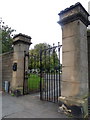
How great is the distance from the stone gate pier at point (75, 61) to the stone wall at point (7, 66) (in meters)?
4.45

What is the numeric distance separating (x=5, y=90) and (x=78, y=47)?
565 cm

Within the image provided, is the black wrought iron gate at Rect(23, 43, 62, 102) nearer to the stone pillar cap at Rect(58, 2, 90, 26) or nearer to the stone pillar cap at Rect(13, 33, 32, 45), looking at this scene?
the stone pillar cap at Rect(13, 33, 32, 45)

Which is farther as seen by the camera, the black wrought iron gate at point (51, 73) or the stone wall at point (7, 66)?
the stone wall at point (7, 66)

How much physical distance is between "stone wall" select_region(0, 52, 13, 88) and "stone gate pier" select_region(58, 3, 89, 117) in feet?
14.6

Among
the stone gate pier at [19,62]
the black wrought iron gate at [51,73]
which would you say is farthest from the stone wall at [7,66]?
the black wrought iron gate at [51,73]

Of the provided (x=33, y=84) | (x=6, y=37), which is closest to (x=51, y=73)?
(x=33, y=84)

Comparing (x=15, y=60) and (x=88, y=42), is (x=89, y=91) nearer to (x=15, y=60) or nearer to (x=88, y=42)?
(x=88, y=42)

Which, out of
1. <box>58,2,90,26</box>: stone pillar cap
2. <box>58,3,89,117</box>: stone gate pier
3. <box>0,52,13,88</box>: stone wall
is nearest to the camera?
<box>58,3,89,117</box>: stone gate pier

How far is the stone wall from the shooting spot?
820cm

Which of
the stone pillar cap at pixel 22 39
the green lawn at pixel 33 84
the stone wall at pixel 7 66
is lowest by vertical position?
the green lawn at pixel 33 84

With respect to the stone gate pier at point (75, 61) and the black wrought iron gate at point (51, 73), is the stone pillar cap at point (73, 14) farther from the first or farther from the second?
the black wrought iron gate at point (51, 73)

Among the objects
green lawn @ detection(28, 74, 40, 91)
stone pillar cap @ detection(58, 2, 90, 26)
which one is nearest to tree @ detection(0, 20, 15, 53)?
green lawn @ detection(28, 74, 40, 91)

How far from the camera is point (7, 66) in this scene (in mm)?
8492

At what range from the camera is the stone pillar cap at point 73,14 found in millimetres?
4219
